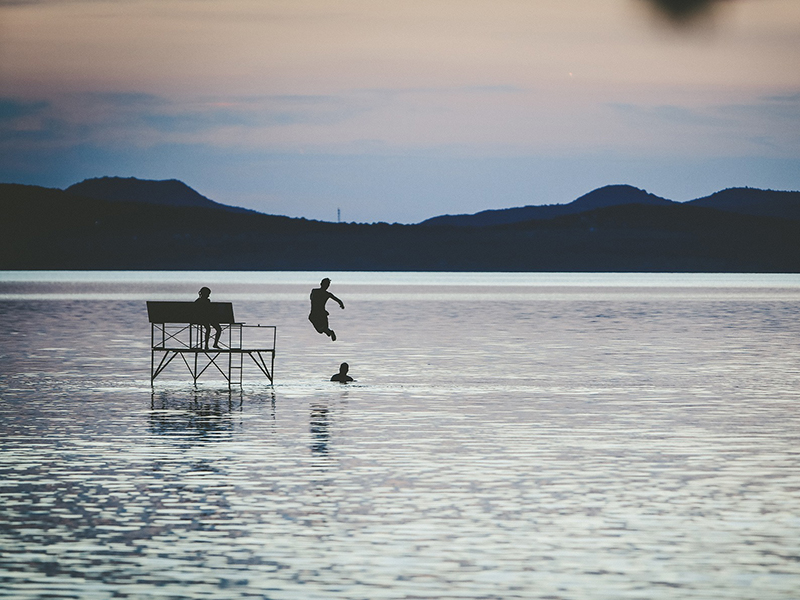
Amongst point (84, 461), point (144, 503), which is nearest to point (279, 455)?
point (84, 461)

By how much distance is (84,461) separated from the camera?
16.6 meters

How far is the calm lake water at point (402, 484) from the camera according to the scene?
1066 cm

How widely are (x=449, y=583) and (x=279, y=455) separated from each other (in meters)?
7.15

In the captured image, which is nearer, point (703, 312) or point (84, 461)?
point (84, 461)

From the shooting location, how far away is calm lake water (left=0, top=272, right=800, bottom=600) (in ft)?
35.0

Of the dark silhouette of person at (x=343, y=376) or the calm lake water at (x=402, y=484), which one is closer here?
the calm lake water at (x=402, y=484)

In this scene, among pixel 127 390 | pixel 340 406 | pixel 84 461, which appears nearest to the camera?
pixel 84 461

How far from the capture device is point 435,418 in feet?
71.0

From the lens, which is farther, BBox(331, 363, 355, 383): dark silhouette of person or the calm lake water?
BBox(331, 363, 355, 383): dark silhouette of person

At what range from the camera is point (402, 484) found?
15.0m

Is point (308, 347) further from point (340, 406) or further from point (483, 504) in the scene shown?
point (483, 504)

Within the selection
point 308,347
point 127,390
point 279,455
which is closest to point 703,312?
point 308,347

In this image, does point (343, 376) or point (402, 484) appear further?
point (343, 376)

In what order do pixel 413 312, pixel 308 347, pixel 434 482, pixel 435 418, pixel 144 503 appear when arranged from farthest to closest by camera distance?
pixel 413 312 < pixel 308 347 < pixel 435 418 < pixel 434 482 < pixel 144 503
